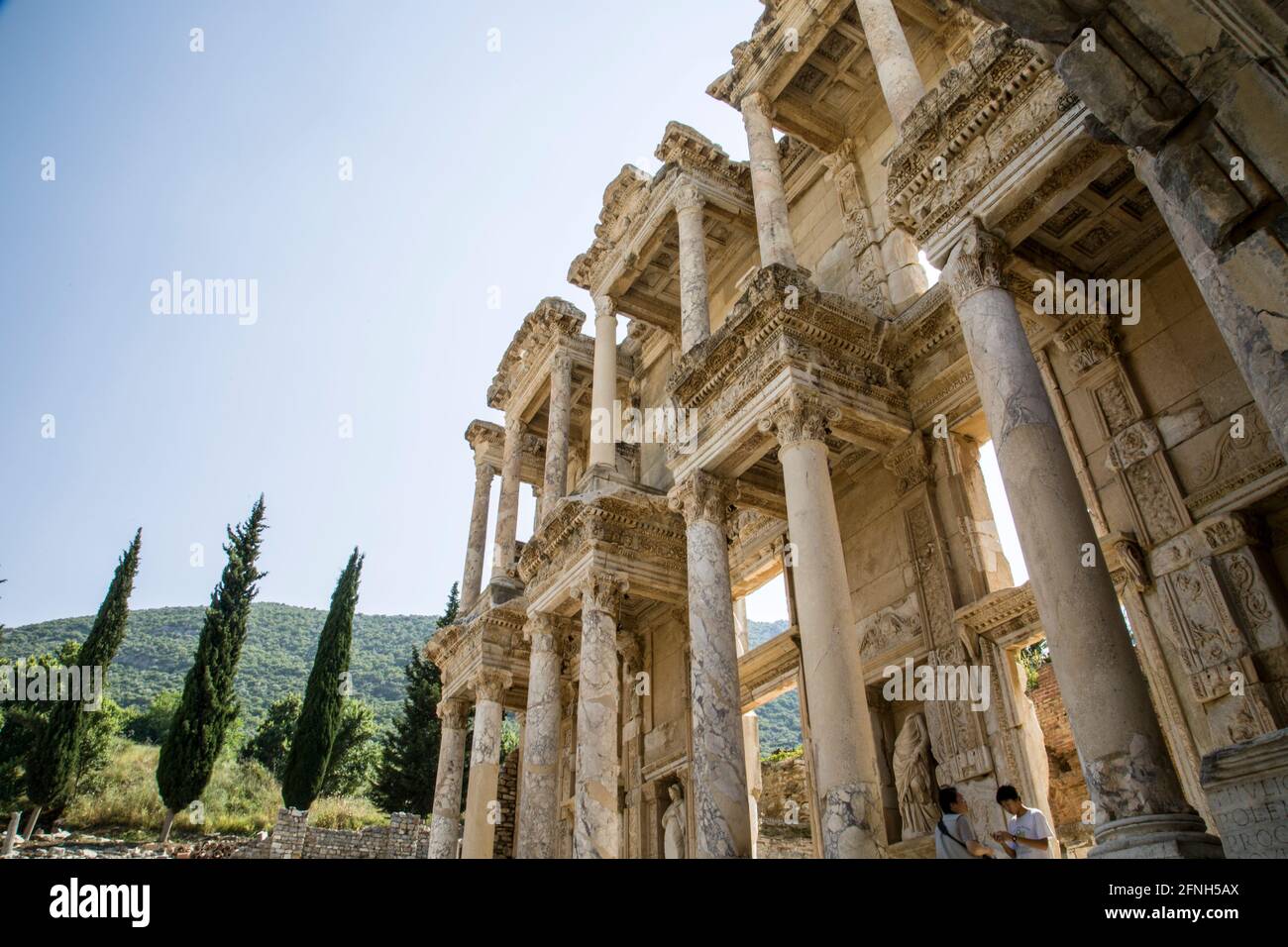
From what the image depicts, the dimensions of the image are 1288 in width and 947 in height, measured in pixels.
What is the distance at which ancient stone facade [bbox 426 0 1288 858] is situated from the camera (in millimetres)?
5574

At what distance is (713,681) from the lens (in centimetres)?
1187

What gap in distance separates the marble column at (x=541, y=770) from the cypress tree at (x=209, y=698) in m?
22.2

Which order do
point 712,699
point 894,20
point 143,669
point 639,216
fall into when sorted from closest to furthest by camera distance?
point 712,699, point 894,20, point 639,216, point 143,669

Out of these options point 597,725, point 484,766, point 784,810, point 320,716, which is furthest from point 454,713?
point 320,716

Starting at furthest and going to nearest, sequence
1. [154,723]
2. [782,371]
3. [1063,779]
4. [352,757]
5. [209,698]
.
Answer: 1. [154,723]
2. [352,757]
3. [209,698]
4. [1063,779]
5. [782,371]

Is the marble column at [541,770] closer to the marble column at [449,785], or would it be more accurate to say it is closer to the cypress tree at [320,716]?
the marble column at [449,785]

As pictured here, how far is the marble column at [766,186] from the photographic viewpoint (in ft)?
46.1

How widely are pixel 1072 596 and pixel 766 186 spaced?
981cm

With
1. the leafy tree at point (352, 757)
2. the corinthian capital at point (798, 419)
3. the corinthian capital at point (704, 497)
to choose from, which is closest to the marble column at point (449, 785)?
the corinthian capital at point (704, 497)

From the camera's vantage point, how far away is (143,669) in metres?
91.9

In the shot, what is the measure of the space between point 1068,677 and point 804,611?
12.4ft

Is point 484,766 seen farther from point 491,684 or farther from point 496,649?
point 496,649
